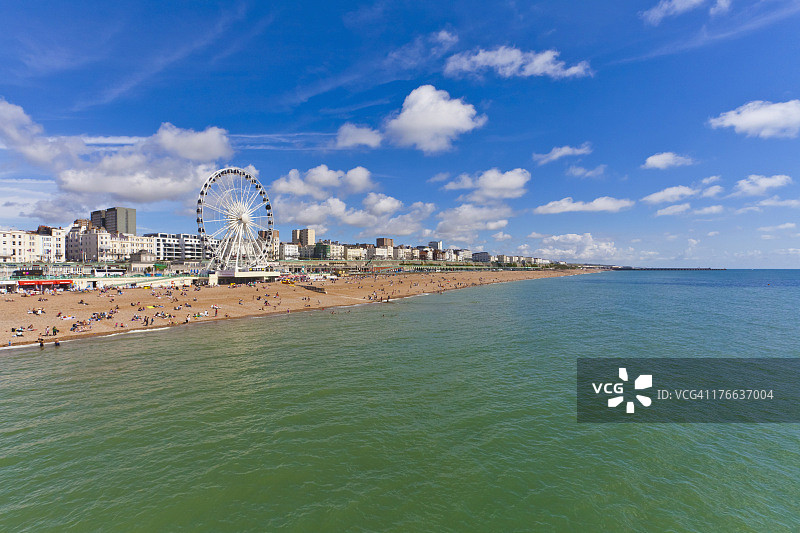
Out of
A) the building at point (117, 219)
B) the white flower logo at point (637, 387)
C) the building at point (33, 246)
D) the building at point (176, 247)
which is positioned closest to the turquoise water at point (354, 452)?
the white flower logo at point (637, 387)

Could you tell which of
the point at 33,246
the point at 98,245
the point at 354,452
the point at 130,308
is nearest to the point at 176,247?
the point at 98,245

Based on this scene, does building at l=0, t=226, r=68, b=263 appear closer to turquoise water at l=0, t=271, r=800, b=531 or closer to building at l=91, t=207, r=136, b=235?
building at l=91, t=207, r=136, b=235

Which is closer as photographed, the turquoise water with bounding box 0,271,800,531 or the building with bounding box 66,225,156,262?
the turquoise water with bounding box 0,271,800,531

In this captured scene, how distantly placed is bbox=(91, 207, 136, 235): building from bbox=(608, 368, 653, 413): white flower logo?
219904 mm

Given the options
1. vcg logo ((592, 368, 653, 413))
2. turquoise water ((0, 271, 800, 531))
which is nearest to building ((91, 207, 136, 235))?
turquoise water ((0, 271, 800, 531))

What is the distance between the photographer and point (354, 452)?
12.0 m

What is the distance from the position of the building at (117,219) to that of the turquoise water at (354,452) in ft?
635

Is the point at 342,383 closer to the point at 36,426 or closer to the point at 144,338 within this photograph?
the point at 36,426

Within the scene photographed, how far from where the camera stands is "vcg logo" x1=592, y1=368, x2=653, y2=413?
54.1 feet

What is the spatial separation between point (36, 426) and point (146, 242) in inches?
5886

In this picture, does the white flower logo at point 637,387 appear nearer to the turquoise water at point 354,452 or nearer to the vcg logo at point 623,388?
the vcg logo at point 623,388

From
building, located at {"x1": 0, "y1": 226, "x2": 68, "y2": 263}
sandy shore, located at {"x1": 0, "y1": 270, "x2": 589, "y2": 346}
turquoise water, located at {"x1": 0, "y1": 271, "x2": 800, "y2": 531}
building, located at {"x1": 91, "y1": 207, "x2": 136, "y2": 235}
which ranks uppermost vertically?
building, located at {"x1": 91, "y1": 207, "x2": 136, "y2": 235}

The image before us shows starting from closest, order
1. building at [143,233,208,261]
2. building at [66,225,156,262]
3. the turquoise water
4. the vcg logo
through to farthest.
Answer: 1. the turquoise water
2. the vcg logo
3. building at [66,225,156,262]
4. building at [143,233,208,261]

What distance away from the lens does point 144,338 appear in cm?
2897
